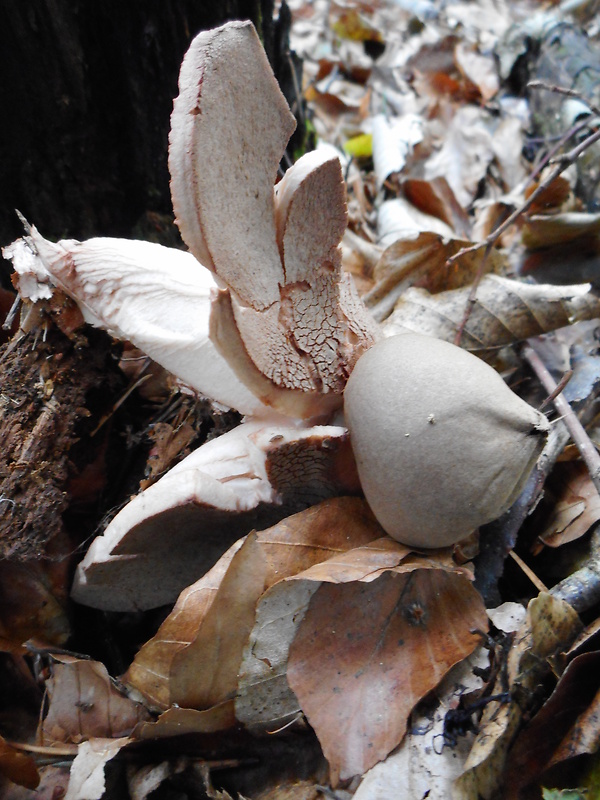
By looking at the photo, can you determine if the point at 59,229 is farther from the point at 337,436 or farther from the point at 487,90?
the point at 487,90

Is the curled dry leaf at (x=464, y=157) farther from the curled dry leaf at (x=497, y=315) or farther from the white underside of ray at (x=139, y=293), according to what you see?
the white underside of ray at (x=139, y=293)

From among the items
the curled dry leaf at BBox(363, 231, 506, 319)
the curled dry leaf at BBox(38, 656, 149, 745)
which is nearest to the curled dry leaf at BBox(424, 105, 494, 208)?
the curled dry leaf at BBox(363, 231, 506, 319)

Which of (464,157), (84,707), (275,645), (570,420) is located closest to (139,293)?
(275,645)

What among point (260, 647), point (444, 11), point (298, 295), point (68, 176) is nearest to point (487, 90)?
point (444, 11)

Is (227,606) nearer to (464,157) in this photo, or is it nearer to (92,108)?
(92,108)

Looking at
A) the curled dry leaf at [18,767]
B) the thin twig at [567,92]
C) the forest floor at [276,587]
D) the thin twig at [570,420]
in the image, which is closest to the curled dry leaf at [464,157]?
the thin twig at [567,92]

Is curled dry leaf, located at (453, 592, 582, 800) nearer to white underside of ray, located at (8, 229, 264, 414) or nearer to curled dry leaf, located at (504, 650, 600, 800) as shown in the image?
curled dry leaf, located at (504, 650, 600, 800)
